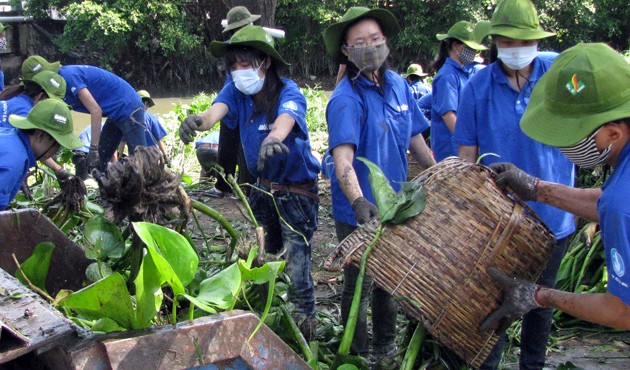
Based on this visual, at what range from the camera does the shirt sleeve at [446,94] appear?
4258mm

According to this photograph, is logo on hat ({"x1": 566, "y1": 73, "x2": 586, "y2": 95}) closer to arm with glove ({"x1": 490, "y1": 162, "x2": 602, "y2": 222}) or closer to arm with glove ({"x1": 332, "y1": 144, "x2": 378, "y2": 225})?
arm with glove ({"x1": 490, "y1": 162, "x2": 602, "y2": 222})

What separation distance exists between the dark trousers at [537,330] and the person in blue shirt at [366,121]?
56cm

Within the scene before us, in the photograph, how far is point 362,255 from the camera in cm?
225

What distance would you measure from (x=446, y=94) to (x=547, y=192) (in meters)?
1.97

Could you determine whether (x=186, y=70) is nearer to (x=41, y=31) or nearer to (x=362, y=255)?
(x=41, y=31)

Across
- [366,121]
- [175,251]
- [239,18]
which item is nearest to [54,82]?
[239,18]

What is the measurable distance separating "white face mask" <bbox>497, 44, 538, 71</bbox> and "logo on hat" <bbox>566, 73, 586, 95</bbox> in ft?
3.55

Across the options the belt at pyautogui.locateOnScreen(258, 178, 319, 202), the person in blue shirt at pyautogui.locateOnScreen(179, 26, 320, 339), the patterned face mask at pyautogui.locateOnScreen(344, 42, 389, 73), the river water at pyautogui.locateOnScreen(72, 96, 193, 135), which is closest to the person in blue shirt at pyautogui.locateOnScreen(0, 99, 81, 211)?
the person in blue shirt at pyautogui.locateOnScreen(179, 26, 320, 339)

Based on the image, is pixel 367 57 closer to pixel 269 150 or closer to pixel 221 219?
pixel 269 150

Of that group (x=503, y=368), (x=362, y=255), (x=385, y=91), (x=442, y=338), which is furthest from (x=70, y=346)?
(x=503, y=368)

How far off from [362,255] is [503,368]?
144cm

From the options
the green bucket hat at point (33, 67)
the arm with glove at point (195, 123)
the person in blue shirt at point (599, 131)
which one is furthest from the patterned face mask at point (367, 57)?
the green bucket hat at point (33, 67)

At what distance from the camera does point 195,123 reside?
3.19 m

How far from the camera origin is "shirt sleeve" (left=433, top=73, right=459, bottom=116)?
4.26 metres
